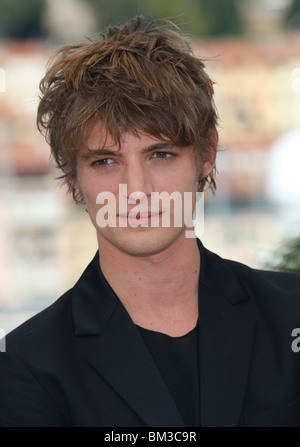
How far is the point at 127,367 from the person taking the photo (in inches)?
67.2

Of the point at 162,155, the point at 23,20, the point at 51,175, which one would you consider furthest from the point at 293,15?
the point at 162,155

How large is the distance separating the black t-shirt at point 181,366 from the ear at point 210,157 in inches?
17.3

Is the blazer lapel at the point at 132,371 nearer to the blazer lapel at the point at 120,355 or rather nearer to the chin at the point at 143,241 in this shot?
the blazer lapel at the point at 120,355

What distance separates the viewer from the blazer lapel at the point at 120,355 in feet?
5.41

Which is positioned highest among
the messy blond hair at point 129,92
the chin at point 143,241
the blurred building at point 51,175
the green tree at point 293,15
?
the green tree at point 293,15

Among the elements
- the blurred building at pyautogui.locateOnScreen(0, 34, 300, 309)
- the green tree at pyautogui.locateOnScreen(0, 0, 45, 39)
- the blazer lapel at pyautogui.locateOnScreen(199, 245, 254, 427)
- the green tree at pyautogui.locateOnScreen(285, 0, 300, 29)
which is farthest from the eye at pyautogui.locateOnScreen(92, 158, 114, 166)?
the green tree at pyautogui.locateOnScreen(0, 0, 45, 39)

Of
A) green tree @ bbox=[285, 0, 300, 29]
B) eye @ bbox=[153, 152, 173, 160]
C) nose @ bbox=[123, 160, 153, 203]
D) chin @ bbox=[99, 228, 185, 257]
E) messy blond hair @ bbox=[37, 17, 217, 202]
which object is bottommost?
chin @ bbox=[99, 228, 185, 257]

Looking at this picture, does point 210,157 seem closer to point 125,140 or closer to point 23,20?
point 125,140

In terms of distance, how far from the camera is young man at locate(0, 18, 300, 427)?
169 cm

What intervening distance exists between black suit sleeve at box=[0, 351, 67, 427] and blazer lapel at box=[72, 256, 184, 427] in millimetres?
139

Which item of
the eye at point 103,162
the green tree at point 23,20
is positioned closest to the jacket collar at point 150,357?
the eye at point 103,162

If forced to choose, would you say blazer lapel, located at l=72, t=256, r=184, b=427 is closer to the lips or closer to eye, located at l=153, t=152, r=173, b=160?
the lips

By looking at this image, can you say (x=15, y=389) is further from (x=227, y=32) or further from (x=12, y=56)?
(x=227, y=32)
